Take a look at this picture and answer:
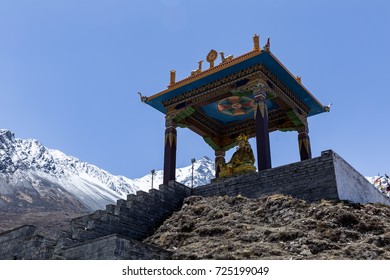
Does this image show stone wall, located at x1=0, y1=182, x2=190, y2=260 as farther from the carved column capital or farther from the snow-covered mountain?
the snow-covered mountain

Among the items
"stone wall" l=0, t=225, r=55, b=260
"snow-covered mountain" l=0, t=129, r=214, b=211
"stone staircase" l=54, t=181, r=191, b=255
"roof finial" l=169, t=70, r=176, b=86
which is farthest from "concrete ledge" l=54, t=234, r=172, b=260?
"snow-covered mountain" l=0, t=129, r=214, b=211

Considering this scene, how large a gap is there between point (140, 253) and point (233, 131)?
18212 millimetres

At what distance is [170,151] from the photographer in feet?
88.8

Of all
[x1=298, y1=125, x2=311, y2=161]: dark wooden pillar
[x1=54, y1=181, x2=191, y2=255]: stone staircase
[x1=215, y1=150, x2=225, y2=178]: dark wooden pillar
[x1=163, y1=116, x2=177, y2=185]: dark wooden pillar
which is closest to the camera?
[x1=54, y1=181, x2=191, y2=255]: stone staircase

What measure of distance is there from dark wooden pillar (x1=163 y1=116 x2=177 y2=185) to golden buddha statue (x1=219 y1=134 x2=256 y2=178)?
2921 millimetres

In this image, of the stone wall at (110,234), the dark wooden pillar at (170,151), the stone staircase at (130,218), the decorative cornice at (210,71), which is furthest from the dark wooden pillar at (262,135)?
the dark wooden pillar at (170,151)

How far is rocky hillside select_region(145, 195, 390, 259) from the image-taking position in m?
13.1

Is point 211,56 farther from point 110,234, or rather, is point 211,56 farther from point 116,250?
→ point 116,250

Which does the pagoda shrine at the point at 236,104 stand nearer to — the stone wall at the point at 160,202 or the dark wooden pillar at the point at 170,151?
the dark wooden pillar at the point at 170,151

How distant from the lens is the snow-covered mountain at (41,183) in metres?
88.8

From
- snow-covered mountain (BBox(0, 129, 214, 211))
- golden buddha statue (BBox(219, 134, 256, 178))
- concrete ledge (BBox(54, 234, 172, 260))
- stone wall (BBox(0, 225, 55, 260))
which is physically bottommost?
concrete ledge (BBox(54, 234, 172, 260))

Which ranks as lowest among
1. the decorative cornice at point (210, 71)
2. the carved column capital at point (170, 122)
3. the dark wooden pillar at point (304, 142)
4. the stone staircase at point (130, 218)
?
the stone staircase at point (130, 218)

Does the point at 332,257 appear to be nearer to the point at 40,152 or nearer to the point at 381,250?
the point at 381,250

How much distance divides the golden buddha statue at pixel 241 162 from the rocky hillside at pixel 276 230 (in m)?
5.88
